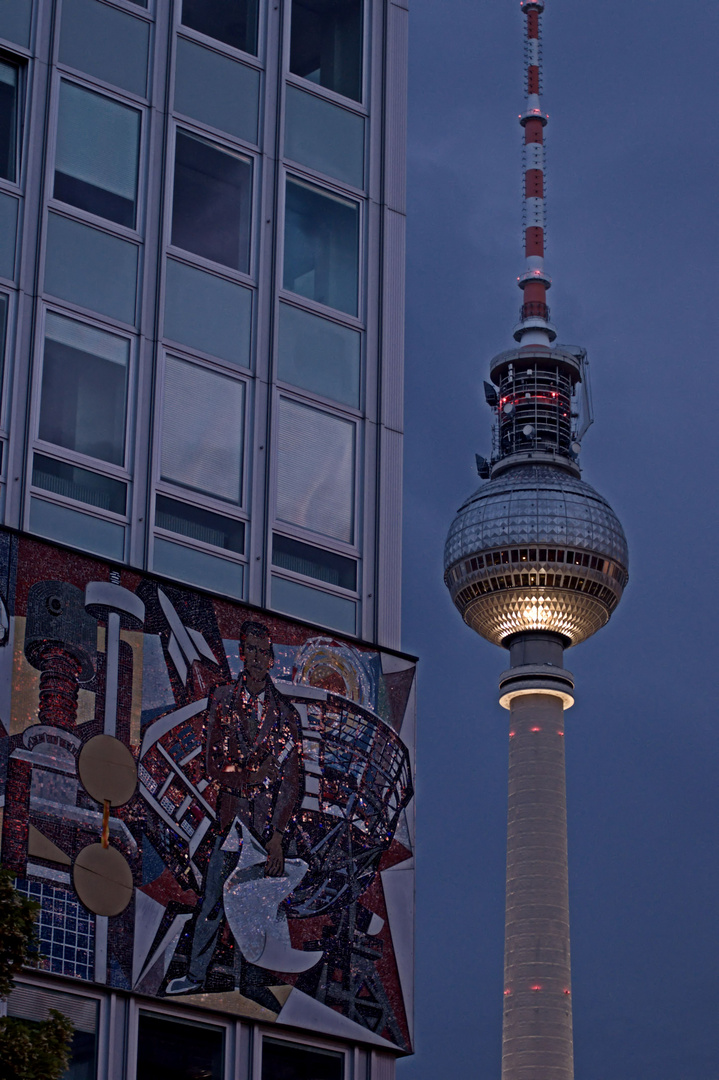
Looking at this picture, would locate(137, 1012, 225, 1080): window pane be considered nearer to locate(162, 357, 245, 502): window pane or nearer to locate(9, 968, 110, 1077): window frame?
locate(9, 968, 110, 1077): window frame

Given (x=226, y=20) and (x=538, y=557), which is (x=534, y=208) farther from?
(x=226, y=20)

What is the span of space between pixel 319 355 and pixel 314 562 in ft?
10.5

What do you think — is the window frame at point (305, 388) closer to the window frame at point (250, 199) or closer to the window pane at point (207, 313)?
the window pane at point (207, 313)

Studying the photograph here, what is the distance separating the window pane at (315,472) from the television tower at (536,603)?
105184mm

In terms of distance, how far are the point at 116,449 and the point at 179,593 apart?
212 centimetres

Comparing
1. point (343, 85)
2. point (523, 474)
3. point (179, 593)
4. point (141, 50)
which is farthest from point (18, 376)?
point (523, 474)

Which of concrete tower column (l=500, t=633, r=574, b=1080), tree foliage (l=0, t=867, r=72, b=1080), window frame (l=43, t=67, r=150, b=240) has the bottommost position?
tree foliage (l=0, t=867, r=72, b=1080)

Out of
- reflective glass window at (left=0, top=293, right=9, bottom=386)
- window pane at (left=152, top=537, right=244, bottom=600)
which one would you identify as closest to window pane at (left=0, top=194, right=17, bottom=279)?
reflective glass window at (left=0, top=293, right=9, bottom=386)

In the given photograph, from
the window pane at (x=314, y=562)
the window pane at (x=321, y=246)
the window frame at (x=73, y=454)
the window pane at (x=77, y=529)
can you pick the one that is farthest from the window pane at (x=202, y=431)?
the window pane at (x=321, y=246)

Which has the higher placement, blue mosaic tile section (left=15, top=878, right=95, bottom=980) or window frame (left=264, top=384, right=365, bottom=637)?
window frame (left=264, top=384, right=365, bottom=637)

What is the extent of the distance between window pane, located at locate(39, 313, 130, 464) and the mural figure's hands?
541cm

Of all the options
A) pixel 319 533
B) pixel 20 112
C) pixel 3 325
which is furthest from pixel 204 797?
pixel 20 112

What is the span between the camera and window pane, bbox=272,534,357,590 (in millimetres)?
29141

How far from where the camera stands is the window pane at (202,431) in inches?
1123
